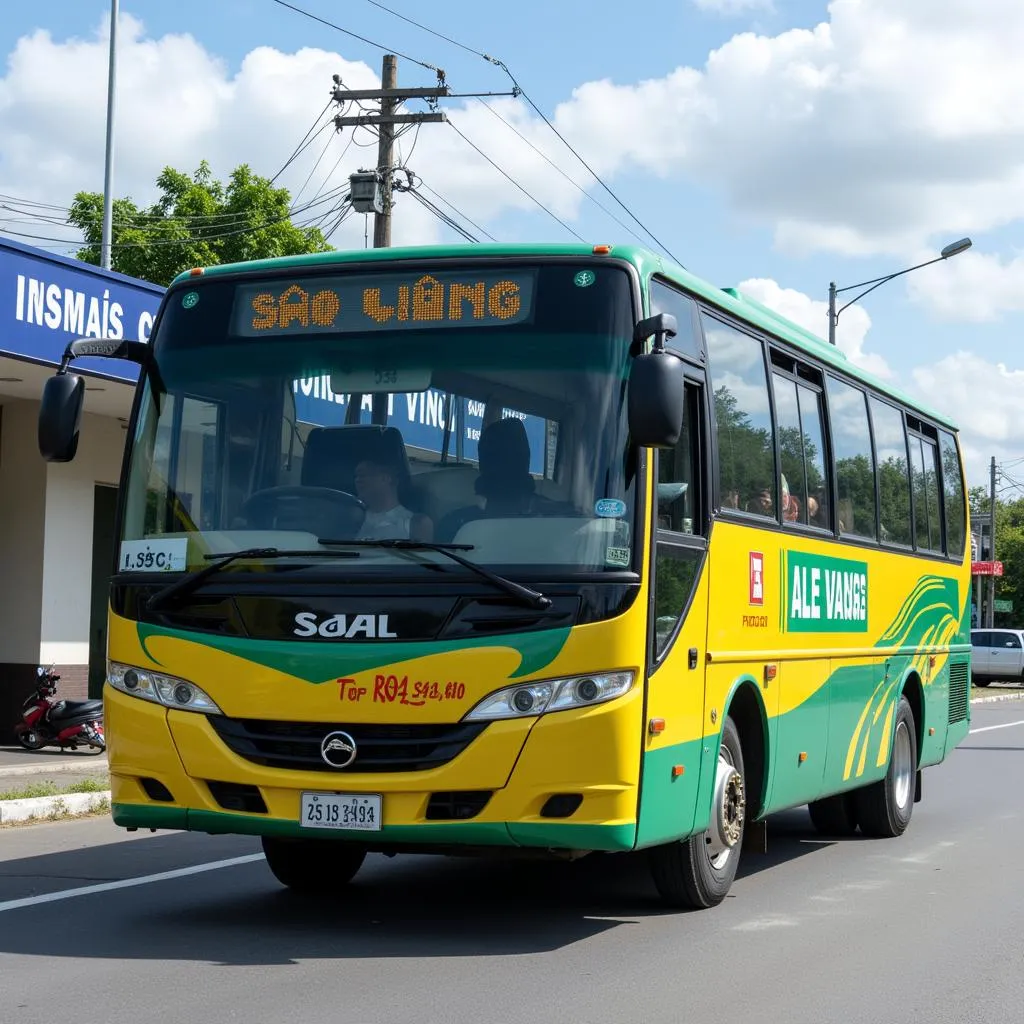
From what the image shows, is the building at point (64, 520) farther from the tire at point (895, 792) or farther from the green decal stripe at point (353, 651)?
the green decal stripe at point (353, 651)

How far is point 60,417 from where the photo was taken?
817 cm

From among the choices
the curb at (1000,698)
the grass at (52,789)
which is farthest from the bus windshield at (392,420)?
the curb at (1000,698)

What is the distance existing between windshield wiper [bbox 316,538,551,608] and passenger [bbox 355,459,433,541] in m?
0.04

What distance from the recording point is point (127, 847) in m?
11.4

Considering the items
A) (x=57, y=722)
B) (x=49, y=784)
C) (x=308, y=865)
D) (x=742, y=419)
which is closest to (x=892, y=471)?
(x=742, y=419)

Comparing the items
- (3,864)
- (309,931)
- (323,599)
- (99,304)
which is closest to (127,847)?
(3,864)

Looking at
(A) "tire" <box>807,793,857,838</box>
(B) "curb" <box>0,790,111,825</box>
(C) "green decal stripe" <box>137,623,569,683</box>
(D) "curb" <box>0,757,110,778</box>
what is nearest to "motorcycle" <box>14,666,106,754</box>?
(D) "curb" <box>0,757,110,778</box>

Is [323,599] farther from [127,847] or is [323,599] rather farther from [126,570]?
[127,847]

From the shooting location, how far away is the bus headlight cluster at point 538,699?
7418 mm

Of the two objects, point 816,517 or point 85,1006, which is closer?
point 85,1006

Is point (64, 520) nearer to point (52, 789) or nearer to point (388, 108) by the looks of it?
point (52, 789)

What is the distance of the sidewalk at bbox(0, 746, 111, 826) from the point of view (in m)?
12.8

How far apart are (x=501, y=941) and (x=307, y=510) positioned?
2.13m

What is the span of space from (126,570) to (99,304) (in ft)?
29.9
